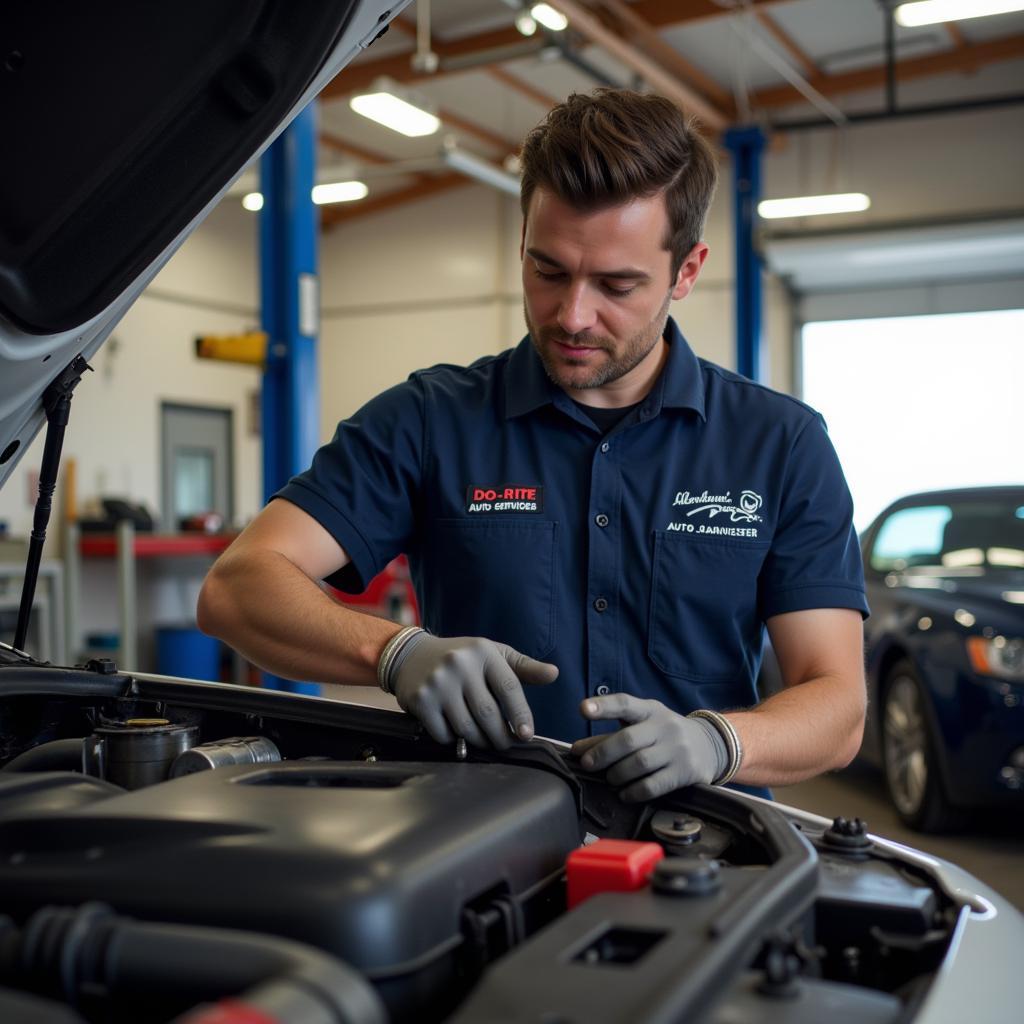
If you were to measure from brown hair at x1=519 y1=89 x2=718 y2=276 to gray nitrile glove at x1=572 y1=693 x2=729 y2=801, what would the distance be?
72cm

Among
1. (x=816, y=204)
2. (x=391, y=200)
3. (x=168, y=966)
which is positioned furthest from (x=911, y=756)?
(x=391, y=200)

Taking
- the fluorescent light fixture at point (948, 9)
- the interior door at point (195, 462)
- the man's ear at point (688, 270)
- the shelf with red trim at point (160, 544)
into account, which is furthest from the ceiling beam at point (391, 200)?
the man's ear at point (688, 270)

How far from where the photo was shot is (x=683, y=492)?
1.71 metres

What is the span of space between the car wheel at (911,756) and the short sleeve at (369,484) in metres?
2.60

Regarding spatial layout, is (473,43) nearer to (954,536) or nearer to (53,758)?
(954,536)

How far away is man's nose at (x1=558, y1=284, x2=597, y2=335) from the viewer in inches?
61.9

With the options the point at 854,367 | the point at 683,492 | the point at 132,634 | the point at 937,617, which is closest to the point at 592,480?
the point at 683,492

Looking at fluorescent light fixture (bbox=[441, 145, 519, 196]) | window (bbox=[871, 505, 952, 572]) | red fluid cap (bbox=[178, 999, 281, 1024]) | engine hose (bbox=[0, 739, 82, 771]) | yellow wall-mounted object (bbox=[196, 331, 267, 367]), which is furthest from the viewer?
fluorescent light fixture (bbox=[441, 145, 519, 196])

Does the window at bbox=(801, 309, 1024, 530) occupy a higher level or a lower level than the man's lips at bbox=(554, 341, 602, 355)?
higher

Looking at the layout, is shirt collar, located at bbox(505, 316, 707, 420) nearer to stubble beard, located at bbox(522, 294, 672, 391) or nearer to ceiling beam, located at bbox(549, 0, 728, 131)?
stubble beard, located at bbox(522, 294, 672, 391)

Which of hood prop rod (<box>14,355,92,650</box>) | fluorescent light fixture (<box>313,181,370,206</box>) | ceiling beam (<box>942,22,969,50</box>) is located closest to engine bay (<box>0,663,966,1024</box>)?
hood prop rod (<box>14,355,92,650</box>)

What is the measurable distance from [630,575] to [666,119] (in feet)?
2.12

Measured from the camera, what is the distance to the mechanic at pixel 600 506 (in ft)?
5.20

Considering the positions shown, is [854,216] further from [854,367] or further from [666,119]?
[666,119]
